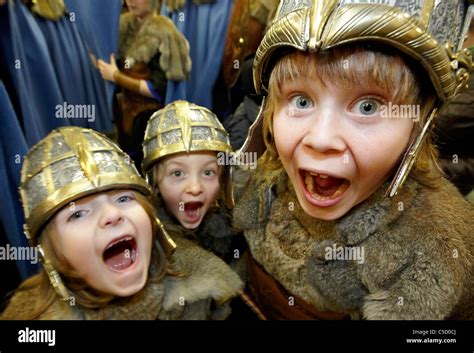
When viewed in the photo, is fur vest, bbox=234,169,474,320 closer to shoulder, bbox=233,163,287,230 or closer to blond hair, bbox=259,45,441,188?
shoulder, bbox=233,163,287,230

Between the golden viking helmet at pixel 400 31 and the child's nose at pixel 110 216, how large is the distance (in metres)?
0.52

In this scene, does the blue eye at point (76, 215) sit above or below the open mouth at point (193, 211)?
above

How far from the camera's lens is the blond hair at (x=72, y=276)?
38.8 inches

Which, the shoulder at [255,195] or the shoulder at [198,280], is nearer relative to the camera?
the shoulder at [198,280]

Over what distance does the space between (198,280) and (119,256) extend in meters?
0.22

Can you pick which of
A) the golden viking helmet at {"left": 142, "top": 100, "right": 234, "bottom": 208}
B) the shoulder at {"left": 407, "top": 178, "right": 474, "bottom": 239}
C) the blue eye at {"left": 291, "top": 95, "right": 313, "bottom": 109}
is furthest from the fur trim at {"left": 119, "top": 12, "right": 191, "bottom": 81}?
the shoulder at {"left": 407, "top": 178, "right": 474, "bottom": 239}

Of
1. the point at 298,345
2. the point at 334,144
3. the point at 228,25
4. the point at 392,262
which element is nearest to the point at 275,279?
the point at 298,345

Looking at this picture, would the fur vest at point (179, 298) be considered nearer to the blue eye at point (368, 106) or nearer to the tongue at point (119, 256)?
the tongue at point (119, 256)

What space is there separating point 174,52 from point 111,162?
1.15 ft

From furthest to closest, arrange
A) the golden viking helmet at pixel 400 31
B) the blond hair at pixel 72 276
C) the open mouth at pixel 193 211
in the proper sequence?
the open mouth at pixel 193 211 → the blond hair at pixel 72 276 → the golden viking helmet at pixel 400 31

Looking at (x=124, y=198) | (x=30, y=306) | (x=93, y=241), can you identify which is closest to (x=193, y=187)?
(x=124, y=198)

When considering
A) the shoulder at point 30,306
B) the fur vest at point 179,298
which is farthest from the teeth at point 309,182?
the shoulder at point 30,306

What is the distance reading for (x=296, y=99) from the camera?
3.39 feet

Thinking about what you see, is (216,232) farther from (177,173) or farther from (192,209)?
(177,173)
